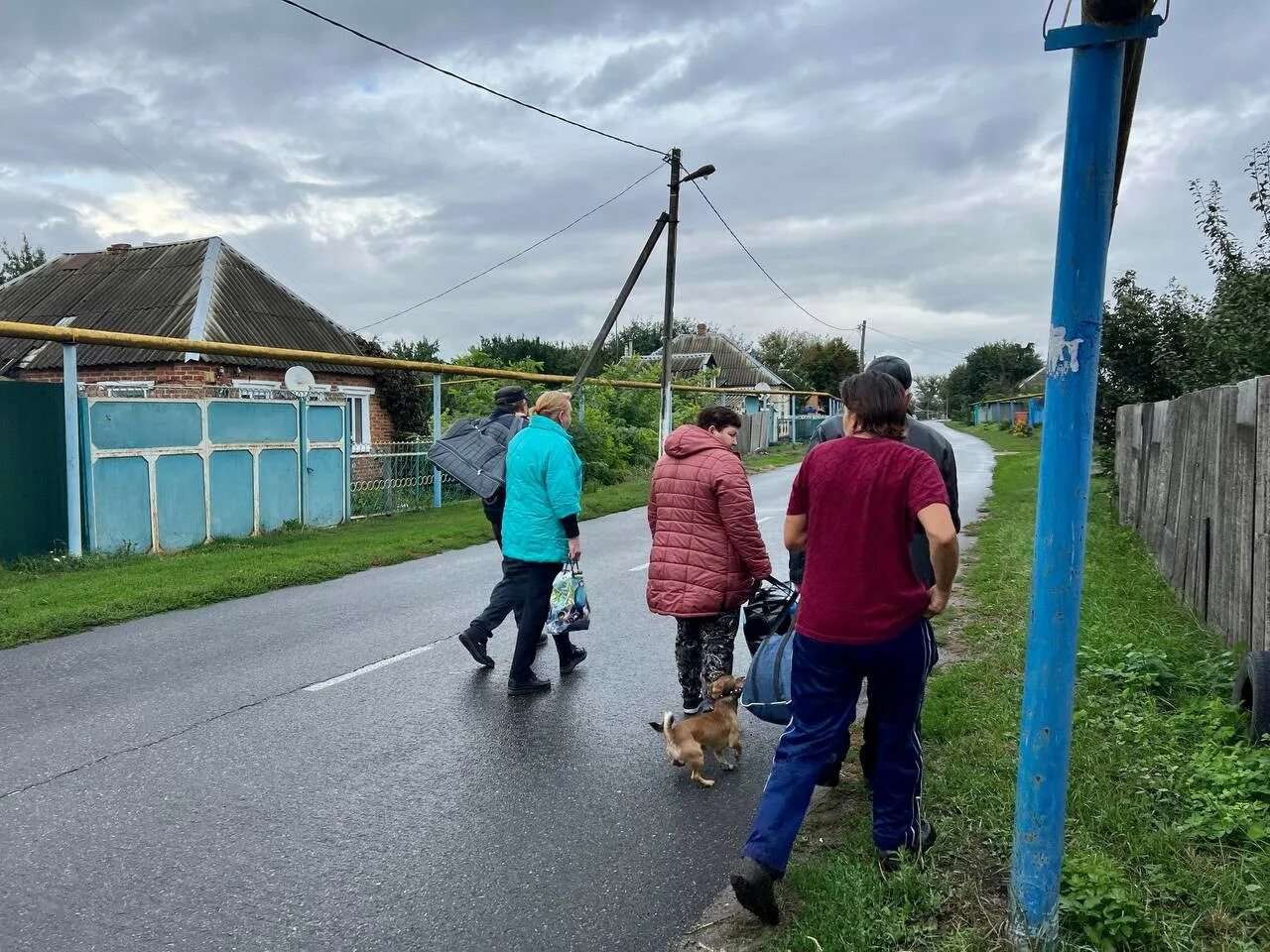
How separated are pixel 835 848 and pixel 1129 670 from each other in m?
2.71

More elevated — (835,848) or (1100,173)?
(1100,173)

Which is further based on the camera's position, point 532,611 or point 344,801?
point 532,611

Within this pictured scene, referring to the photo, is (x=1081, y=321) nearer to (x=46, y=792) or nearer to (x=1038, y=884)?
(x=1038, y=884)

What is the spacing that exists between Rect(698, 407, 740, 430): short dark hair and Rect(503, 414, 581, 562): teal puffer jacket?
109 centimetres

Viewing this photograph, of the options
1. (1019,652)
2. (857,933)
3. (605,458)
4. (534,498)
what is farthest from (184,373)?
(857,933)

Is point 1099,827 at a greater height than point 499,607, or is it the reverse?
point 499,607

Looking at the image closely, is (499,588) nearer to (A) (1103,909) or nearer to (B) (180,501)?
(A) (1103,909)

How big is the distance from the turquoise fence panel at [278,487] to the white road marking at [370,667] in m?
7.69

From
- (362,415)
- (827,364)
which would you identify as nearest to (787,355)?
(827,364)

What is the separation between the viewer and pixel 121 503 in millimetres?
11969

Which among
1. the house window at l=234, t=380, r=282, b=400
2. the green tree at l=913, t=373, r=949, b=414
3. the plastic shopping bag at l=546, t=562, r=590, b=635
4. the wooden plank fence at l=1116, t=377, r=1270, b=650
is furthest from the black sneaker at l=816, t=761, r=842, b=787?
the green tree at l=913, t=373, r=949, b=414

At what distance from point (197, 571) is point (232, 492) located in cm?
308

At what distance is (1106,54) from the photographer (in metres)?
2.68

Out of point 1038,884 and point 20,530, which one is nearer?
point 1038,884
